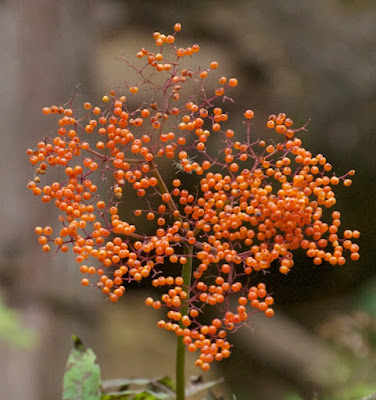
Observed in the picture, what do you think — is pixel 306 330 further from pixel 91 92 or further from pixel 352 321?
pixel 91 92

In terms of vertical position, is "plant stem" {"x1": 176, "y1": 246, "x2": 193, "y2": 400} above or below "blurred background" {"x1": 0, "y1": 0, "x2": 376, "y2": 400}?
below

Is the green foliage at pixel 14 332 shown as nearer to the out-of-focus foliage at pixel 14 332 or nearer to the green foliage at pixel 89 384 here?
the out-of-focus foliage at pixel 14 332

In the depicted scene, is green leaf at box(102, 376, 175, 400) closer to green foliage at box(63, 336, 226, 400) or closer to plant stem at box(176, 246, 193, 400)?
green foliage at box(63, 336, 226, 400)

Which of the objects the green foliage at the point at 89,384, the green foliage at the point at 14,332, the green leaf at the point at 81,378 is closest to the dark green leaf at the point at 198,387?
the green foliage at the point at 89,384

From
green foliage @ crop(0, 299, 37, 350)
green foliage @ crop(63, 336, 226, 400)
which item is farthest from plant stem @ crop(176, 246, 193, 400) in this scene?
green foliage @ crop(0, 299, 37, 350)

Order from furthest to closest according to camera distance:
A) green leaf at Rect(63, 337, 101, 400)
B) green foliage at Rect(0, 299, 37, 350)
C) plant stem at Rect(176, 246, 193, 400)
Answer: green foliage at Rect(0, 299, 37, 350), green leaf at Rect(63, 337, 101, 400), plant stem at Rect(176, 246, 193, 400)

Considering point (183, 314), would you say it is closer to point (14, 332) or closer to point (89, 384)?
point (89, 384)

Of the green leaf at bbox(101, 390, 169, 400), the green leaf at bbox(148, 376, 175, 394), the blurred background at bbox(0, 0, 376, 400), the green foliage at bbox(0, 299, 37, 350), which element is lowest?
the green leaf at bbox(101, 390, 169, 400)

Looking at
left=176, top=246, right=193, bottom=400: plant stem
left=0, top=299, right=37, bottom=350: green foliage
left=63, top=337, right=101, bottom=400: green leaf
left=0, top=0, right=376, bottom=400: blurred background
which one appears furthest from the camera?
left=0, top=0, right=376, bottom=400: blurred background
